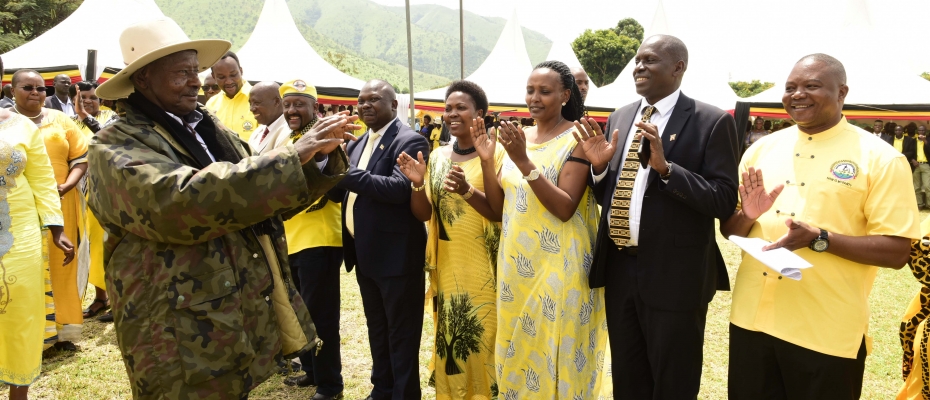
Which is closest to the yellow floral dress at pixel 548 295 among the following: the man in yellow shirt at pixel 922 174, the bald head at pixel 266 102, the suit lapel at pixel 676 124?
the suit lapel at pixel 676 124

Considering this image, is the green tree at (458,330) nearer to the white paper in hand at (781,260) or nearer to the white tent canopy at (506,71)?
the white paper in hand at (781,260)

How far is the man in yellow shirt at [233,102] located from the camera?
5547 mm

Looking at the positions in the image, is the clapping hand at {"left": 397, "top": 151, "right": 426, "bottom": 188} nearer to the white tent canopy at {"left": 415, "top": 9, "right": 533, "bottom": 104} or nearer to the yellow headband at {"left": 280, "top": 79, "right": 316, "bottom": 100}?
the yellow headband at {"left": 280, "top": 79, "right": 316, "bottom": 100}

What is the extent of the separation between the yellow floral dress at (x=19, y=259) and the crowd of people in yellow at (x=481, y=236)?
0.01 m

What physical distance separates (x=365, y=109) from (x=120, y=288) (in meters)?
2.04

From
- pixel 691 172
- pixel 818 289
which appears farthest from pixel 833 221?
pixel 691 172

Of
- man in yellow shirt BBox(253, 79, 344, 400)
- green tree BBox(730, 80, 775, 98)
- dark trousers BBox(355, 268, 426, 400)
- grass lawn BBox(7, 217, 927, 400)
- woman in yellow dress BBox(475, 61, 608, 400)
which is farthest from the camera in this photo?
green tree BBox(730, 80, 775, 98)

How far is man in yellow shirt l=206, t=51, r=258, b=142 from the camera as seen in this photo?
555 centimetres

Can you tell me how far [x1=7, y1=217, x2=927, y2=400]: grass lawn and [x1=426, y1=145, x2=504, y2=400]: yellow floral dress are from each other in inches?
23.9

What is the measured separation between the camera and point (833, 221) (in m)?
2.46

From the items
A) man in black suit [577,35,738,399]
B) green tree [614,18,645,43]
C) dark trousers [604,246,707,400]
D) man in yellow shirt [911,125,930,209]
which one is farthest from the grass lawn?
green tree [614,18,645,43]

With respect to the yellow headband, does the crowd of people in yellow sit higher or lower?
lower

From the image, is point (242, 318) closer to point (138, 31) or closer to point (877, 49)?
point (138, 31)

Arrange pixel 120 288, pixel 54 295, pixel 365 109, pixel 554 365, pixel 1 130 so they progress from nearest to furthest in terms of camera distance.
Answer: pixel 120 288 → pixel 554 365 → pixel 1 130 → pixel 365 109 → pixel 54 295
